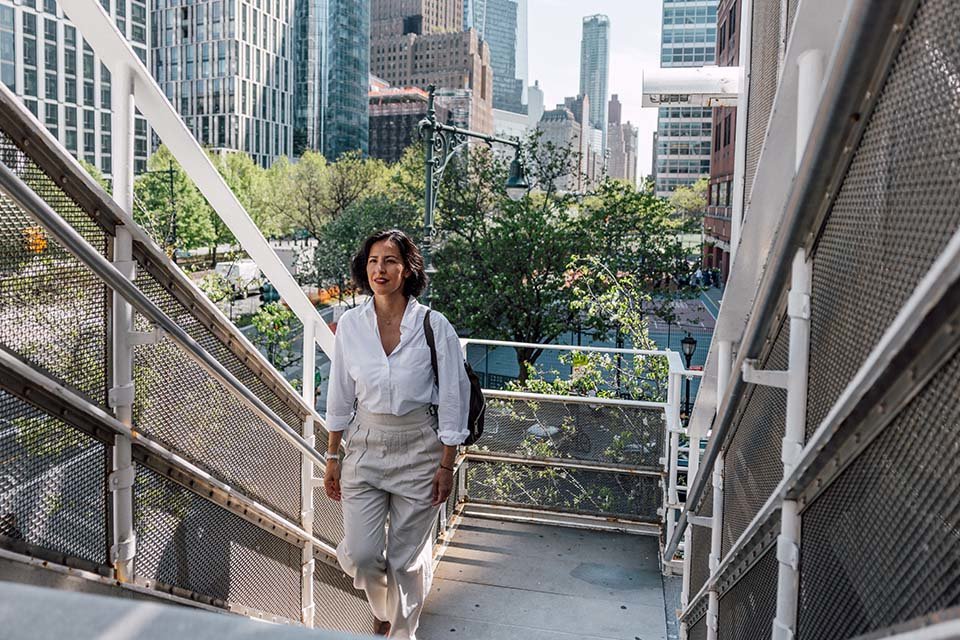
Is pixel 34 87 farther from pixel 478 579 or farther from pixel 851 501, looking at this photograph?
pixel 851 501

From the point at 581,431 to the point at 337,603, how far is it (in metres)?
2.76

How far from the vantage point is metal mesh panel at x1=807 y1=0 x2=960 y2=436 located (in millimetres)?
1171

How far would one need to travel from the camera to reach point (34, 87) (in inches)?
1804

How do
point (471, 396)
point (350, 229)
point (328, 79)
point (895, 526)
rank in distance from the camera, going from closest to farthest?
point (895, 526) < point (471, 396) < point (350, 229) < point (328, 79)

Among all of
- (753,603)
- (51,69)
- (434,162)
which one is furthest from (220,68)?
(753,603)

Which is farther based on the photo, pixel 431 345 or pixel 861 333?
pixel 431 345

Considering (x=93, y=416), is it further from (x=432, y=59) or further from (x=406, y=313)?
(x=432, y=59)

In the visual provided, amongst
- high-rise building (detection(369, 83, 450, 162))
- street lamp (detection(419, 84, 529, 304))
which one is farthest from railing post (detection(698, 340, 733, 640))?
high-rise building (detection(369, 83, 450, 162))

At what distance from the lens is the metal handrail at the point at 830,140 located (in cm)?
132

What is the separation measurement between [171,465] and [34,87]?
167 ft

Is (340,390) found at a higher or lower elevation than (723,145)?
lower

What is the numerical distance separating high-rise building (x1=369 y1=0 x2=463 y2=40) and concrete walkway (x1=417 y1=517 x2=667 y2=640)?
17473cm

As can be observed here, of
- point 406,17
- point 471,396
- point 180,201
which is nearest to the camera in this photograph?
point 471,396

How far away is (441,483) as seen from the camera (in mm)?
3461
